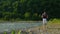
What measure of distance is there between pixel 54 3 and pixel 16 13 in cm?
725

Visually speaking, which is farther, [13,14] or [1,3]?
[1,3]

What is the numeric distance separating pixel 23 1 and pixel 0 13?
16.1ft

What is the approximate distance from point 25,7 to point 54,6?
5339 mm

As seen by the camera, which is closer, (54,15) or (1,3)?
(54,15)

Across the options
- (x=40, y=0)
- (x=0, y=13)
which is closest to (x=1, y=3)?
(x=0, y=13)

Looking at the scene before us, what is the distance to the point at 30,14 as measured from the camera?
4691 cm

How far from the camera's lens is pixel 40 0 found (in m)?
49.2

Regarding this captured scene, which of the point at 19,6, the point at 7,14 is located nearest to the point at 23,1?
the point at 19,6

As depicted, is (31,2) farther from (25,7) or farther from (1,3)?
(1,3)

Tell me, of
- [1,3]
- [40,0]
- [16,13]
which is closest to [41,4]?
[40,0]

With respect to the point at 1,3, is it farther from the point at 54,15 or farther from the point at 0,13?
the point at 54,15

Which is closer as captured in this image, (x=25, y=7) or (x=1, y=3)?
(x=25, y=7)

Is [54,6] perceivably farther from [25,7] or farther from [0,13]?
[0,13]

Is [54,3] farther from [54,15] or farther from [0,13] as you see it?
[0,13]
